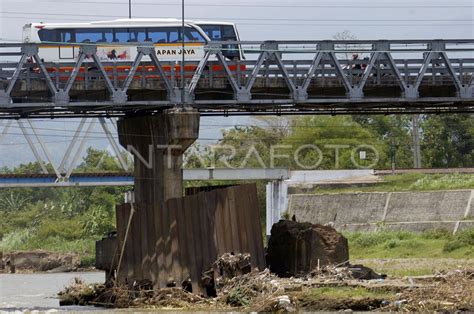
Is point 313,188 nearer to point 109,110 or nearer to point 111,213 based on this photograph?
point 111,213

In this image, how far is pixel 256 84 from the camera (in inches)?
2282

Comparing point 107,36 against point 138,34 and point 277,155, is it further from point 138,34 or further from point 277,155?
point 277,155

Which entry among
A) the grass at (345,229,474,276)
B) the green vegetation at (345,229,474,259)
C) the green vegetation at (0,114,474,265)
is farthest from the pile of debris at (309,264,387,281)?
the green vegetation at (0,114,474,265)

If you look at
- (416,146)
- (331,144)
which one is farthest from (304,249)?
(416,146)

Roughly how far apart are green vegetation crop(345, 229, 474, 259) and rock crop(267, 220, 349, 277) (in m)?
17.5

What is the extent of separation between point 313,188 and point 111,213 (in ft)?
105

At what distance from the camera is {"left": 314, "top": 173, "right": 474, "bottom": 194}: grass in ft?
320

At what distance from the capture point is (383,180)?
351ft

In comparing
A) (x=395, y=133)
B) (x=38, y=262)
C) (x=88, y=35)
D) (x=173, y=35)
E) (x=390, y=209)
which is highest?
(x=88, y=35)

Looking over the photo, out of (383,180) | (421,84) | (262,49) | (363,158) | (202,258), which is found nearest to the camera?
(202,258)

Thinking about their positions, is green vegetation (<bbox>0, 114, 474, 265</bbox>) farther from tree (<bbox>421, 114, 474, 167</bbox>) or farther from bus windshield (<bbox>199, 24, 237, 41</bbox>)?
bus windshield (<bbox>199, 24, 237, 41</bbox>)

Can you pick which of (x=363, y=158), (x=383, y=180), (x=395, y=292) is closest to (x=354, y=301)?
(x=395, y=292)

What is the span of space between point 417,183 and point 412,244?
71.5ft

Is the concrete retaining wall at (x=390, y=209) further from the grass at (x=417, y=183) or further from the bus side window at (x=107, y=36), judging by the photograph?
the bus side window at (x=107, y=36)
